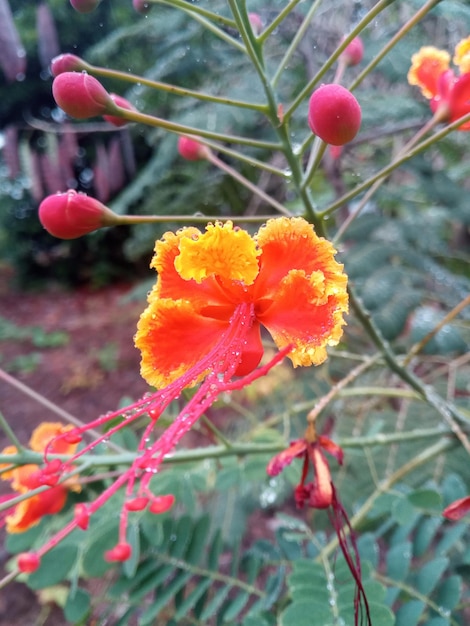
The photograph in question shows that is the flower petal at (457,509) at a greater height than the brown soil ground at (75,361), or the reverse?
the brown soil ground at (75,361)

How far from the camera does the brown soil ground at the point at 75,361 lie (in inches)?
162

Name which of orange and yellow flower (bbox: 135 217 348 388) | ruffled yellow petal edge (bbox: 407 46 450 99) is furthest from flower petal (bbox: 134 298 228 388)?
ruffled yellow petal edge (bbox: 407 46 450 99)

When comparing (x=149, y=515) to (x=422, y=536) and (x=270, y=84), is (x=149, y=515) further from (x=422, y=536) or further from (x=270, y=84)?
(x=270, y=84)

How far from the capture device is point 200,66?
223cm

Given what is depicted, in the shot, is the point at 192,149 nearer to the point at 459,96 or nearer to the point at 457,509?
the point at 459,96

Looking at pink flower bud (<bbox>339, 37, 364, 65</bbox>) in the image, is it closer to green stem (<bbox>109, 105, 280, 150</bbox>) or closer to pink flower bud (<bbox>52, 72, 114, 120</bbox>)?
green stem (<bbox>109, 105, 280, 150</bbox>)

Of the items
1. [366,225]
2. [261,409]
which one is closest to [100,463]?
[366,225]

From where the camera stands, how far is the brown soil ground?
162 inches

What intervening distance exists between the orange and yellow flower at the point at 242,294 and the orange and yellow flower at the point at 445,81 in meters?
0.24

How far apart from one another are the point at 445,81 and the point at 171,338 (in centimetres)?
48

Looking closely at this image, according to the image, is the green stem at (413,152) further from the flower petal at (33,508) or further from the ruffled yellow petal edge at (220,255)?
the flower petal at (33,508)

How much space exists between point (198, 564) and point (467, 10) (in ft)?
3.45

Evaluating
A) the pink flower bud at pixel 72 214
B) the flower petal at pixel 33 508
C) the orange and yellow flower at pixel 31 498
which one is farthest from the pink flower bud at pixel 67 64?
the flower petal at pixel 33 508

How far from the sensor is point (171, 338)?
70 cm
